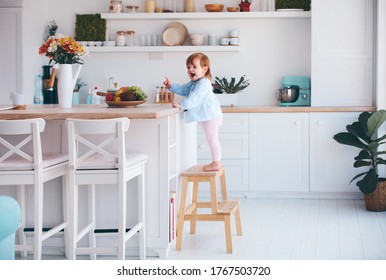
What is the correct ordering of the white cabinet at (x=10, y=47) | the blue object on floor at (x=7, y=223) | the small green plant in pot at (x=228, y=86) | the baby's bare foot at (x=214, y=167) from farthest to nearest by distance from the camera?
the small green plant in pot at (x=228, y=86) → the white cabinet at (x=10, y=47) → the baby's bare foot at (x=214, y=167) → the blue object on floor at (x=7, y=223)

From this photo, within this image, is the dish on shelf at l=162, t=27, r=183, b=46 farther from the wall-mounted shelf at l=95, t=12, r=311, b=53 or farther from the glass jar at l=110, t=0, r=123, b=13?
the glass jar at l=110, t=0, r=123, b=13

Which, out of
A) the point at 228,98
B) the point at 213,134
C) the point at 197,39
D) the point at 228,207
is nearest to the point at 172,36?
the point at 197,39

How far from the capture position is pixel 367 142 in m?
6.91

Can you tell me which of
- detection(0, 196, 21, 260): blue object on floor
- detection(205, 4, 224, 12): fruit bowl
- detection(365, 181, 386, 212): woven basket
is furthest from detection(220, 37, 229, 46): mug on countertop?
detection(0, 196, 21, 260): blue object on floor

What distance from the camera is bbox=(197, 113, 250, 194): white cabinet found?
7.50 metres

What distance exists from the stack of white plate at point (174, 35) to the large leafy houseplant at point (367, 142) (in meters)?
2.01

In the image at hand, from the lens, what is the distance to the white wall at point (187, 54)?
7957 millimetres

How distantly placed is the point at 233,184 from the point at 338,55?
160 centimetres

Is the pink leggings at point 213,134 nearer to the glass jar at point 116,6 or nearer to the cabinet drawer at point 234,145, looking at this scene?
the cabinet drawer at point 234,145

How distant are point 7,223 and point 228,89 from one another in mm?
5236

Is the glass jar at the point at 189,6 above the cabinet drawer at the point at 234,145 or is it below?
above

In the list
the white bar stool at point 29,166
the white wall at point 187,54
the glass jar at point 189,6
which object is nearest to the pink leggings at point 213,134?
the white bar stool at point 29,166

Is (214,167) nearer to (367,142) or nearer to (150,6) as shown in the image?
(367,142)

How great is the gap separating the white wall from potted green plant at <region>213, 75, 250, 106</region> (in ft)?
0.54
